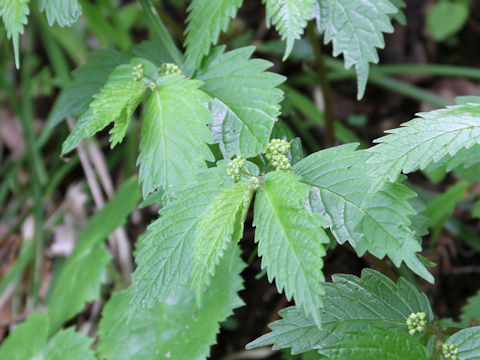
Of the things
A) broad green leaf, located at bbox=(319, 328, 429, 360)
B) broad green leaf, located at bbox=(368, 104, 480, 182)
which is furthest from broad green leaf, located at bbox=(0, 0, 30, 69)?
broad green leaf, located at bbox=(319, 328, 429, 360)

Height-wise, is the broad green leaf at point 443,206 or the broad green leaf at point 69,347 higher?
the broad green leaf at point 69,347

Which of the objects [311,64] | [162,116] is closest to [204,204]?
[162,116]

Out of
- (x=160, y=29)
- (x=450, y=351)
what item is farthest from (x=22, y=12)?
(x=450, y=351)

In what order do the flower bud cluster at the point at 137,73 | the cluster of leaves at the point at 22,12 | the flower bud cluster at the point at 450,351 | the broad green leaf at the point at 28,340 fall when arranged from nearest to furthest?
the flower bud cluster at the point at 450,351 < the cluster of leaves at the point at 22,12 < the flower bud cluster at the point at 137,73 < the broad green leaf at the point at 28,340

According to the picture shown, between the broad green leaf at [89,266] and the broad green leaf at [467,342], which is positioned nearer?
the broad green leaf at [467,342]

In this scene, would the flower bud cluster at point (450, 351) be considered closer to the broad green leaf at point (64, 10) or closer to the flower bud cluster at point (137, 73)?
the flower bud cluster at point (137, 73)

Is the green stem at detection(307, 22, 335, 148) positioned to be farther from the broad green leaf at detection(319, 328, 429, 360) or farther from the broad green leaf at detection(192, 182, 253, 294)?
the broad green leaf at detection(319, 328, 429, 360)

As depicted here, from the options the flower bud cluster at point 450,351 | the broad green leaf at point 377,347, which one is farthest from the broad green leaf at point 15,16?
the flower bud cluster at point 450,351
